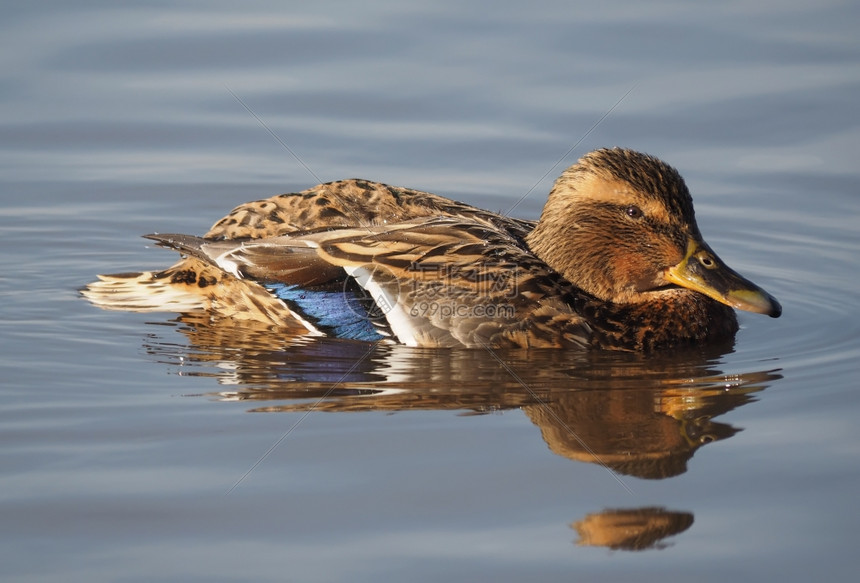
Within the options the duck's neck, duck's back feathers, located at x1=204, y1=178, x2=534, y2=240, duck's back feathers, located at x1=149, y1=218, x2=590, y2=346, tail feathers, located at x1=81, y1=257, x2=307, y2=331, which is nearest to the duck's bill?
the duck's neck

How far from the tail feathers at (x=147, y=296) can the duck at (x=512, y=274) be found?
0.21 meters

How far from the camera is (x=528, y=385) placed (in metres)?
8.00

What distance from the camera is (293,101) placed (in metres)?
13.3

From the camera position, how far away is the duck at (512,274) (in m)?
8.63

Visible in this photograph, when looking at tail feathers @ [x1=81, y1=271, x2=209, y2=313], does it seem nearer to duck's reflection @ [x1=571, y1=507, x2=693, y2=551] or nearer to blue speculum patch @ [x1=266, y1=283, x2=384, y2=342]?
blue speculum patch @ [x1=266, y1=283, x2=384, y2=342]

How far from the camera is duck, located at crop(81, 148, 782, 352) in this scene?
863 cm

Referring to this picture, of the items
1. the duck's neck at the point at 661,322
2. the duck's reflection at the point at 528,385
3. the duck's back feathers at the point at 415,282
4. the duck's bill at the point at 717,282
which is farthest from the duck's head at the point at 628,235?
the duck's reflection at the point at 528,385

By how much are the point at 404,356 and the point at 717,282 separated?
6.86ft

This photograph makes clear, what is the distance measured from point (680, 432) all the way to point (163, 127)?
7302mm

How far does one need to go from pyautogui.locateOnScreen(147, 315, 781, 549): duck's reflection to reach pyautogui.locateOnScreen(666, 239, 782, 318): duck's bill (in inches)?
16.1

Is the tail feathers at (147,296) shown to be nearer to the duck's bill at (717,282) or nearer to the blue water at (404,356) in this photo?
the blue water at (404,356)

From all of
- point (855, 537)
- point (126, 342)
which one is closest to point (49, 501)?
point (126, 342)

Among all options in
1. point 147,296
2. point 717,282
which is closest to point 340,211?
point 147,296

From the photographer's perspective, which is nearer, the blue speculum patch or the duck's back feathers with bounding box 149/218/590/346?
the duck's back feathers with bounding box 149/218/590/346
